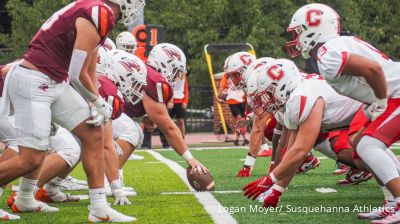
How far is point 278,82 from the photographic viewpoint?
25.0 ft

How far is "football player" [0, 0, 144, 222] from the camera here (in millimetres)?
6391

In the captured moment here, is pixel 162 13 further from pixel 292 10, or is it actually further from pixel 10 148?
pixel 10 148

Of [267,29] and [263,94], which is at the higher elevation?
[263,94]

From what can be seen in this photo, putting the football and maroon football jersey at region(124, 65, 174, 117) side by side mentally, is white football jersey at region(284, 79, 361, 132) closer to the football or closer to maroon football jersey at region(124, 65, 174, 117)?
the football

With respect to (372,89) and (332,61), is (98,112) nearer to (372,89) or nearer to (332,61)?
(332,61)

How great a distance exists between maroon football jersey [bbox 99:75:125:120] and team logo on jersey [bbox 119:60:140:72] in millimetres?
423

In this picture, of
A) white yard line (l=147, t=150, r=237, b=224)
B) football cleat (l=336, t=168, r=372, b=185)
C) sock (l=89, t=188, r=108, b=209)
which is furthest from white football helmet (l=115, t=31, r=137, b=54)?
sock (l=89, t=188, r=108, b=209)

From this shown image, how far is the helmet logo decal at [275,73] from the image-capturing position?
7.62 m

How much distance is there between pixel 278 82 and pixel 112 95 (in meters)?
1.45

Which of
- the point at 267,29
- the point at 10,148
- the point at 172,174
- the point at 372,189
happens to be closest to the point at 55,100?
the point at 10,148

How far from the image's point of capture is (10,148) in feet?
24.6

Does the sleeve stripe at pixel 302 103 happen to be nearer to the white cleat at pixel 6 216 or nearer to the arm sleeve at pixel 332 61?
the arm sleeve at pixel 332 61

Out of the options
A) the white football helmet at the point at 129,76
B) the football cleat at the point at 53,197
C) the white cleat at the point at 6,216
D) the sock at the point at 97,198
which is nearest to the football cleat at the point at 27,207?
the white cleat at the point at 6,216

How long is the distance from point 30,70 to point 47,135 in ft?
1.58
